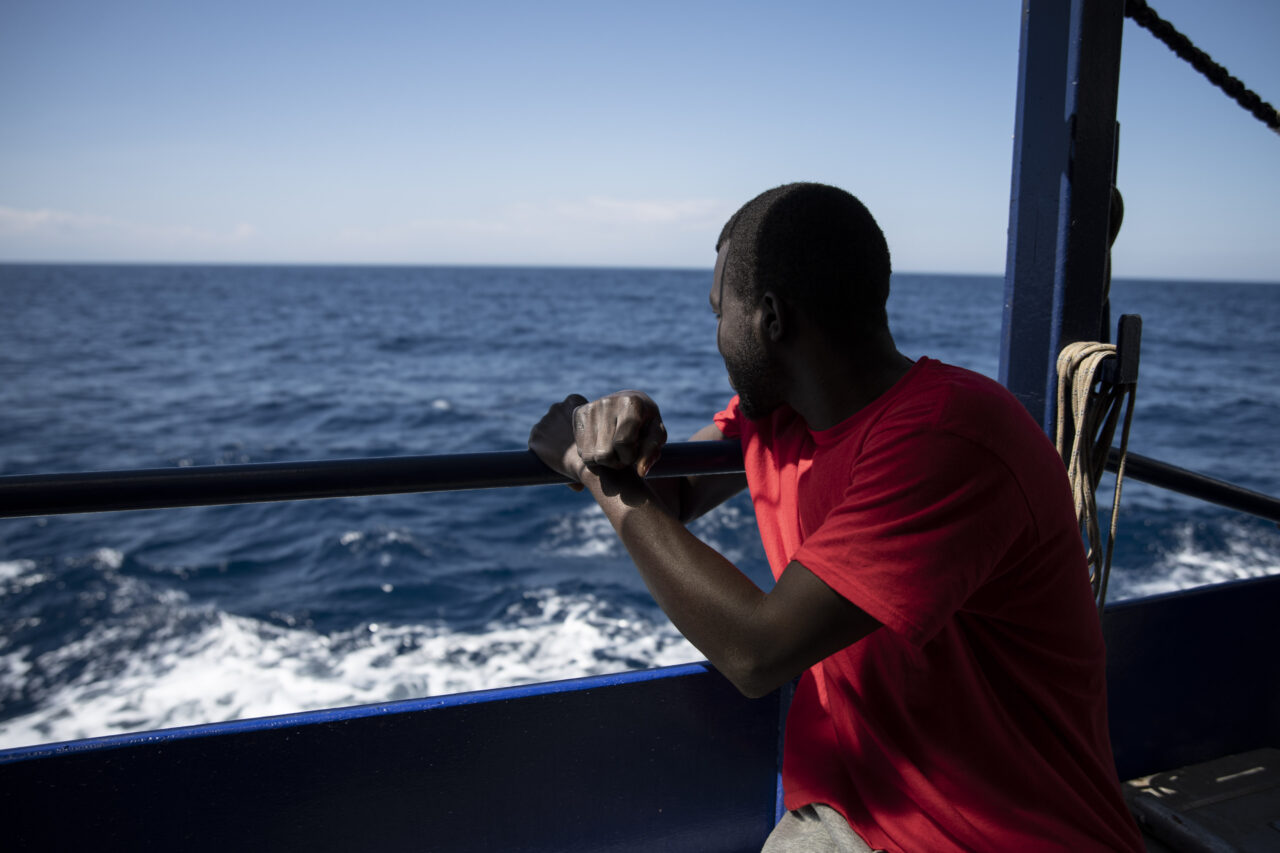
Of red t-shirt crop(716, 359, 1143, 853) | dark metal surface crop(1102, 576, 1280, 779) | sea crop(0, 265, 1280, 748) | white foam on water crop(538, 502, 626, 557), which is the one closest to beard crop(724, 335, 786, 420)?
red t-shirt crop(716, 359, 1143, 853)

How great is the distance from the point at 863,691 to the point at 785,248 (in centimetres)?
63

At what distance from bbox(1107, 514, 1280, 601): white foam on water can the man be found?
830cm

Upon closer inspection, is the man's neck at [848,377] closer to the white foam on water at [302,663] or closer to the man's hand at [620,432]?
the man's hand at [620,432]

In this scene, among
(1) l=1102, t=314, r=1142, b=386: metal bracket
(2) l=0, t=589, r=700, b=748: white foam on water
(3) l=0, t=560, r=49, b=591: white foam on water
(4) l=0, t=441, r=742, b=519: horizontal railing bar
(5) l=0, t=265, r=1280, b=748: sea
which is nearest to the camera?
(4) l=0, t=441, r=742, b=519: horizontal railing bar

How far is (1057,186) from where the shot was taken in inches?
71.3

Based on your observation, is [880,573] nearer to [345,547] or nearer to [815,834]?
[815,834]

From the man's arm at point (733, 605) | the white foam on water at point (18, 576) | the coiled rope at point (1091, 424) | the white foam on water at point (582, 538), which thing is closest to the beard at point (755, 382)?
the man's arm at point (733, 605)

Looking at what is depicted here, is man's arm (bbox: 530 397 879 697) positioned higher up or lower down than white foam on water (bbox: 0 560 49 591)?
higher up

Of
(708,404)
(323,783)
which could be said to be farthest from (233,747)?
(708,404)

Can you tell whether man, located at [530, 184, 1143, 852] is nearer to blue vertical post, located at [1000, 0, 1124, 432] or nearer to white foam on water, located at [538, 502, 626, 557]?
blue vertical post, located at [1000, 0, 1124, 432]

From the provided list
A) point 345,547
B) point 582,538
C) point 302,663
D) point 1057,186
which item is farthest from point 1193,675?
point 345,547

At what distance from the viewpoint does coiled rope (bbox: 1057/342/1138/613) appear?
171 cm

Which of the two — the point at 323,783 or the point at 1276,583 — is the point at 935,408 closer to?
the point at 323,783

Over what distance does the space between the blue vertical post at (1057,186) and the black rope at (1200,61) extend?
0.41 ft
